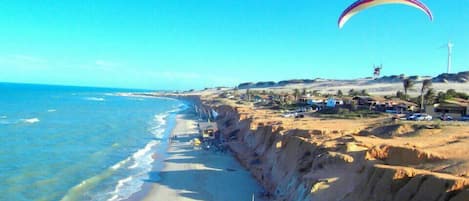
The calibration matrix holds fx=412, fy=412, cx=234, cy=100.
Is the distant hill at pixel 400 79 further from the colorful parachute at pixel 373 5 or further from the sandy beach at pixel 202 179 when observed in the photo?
the colorful parachute at pixel 373 5

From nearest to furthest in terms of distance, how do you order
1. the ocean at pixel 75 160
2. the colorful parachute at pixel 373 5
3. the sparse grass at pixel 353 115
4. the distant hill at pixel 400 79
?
the colorful parachute at pixel 373 5 → the ocean at pixel 75 160 → the sparse grass at pixel 353 115 → the distant hill at pixel 400 79

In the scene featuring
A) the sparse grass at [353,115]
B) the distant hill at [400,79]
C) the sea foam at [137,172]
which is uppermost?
the distant hill at [400,79]

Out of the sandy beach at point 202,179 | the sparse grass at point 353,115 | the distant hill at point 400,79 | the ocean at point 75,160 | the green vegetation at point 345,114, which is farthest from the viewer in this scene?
the distant hill at point 400,79

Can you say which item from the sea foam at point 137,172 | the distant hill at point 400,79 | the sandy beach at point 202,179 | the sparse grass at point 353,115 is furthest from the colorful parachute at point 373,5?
the distant hill at point 400,79

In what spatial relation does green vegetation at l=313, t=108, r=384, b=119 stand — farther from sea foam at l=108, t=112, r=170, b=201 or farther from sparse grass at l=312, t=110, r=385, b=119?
sea foam at l=108, t=112, r=170, b=201

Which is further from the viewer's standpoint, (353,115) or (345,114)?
(345,114)

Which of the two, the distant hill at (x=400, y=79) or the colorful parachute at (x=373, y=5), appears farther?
the distant hill at (x=400, y=79)

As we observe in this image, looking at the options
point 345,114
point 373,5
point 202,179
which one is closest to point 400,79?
point 345,114

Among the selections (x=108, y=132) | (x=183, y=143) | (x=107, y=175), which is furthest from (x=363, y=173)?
(x=108, y=132)

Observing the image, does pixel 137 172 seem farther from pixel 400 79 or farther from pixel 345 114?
pixel 400 79

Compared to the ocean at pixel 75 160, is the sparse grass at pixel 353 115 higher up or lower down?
higher up
